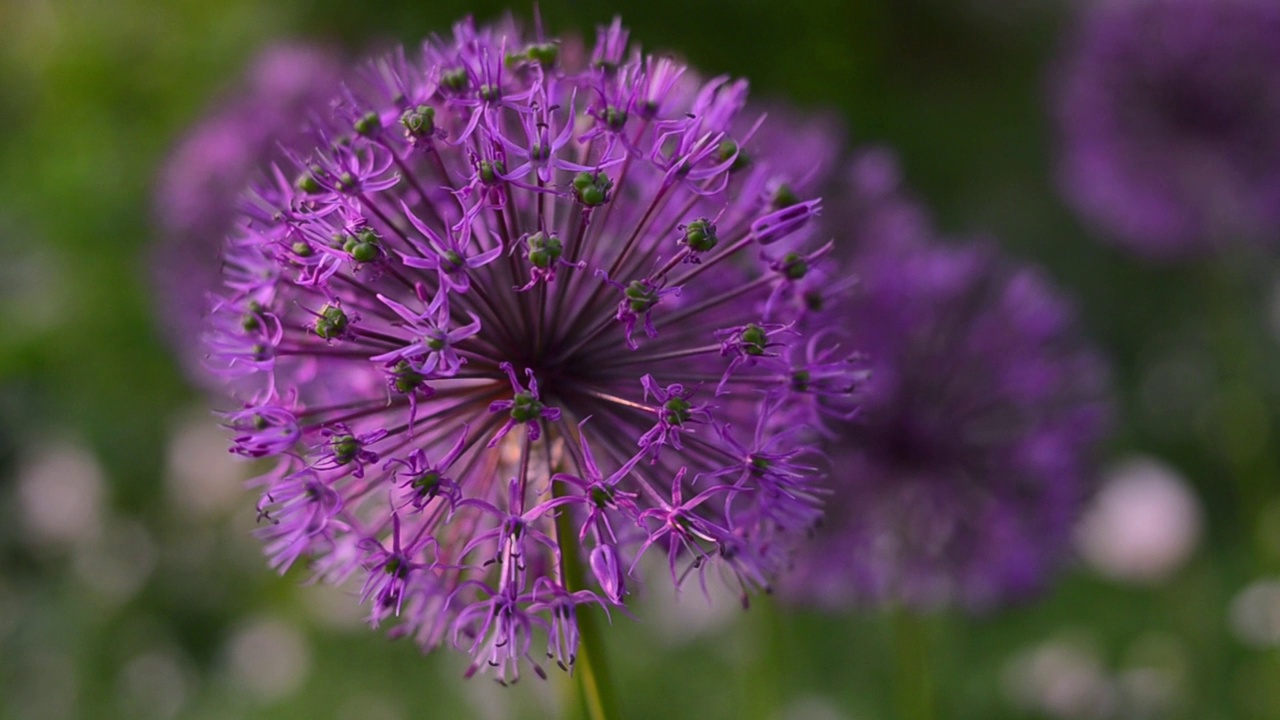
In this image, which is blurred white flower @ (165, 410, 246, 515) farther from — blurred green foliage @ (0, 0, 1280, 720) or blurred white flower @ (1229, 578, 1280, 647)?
blurred white flower @ (1229, 578, 1280, 647)

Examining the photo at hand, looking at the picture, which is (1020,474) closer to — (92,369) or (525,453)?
(525,453)

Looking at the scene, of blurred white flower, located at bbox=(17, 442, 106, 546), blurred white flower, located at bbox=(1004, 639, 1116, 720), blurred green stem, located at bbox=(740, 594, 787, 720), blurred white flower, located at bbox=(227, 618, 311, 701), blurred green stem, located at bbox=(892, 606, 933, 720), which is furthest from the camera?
blurred white flower, located at bbox=(17, 442, 106, 546)

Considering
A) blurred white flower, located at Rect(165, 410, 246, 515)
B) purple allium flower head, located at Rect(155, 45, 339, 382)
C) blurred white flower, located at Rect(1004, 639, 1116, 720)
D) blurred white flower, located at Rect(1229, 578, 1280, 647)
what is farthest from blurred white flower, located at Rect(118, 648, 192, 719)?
blurred white flower, located at Rect(1229, 578, 1280, 647)

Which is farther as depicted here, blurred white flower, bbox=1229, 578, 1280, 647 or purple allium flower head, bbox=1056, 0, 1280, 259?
purple allium flower head, bbox=1056, 0, 1280, 259

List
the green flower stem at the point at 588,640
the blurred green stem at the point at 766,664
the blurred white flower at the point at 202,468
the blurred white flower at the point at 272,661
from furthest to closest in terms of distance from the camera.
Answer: the blurred white flower at the point at 202,468 < the blurred white flower at the point at 272,661 < the blurred green stem at the point at 766,664 < the green flower stem at the point at 588,640

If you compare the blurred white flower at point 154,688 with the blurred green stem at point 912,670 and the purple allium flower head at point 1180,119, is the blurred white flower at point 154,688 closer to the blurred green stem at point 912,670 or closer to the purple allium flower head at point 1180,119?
the blurred green stem at point 912,670

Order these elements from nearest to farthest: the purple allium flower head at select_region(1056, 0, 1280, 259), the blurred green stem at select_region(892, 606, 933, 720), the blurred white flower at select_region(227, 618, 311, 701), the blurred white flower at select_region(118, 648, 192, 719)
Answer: the blurred green stem at select_region(892, 606, 933, 720)
the purple allium flower head at select_region(1056, 0, 1280, 259)
the blurred white flower at select_region(227, 618, 311, 701)
the blurred white flower at select_region(118, 648, 192, 719)

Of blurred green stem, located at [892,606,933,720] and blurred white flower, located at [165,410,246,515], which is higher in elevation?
blurred green stem, located at [892,606,933,720]

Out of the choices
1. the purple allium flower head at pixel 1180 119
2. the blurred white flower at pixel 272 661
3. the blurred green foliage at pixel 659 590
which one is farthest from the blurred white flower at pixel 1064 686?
the blurred white flower at pixel 272 661
